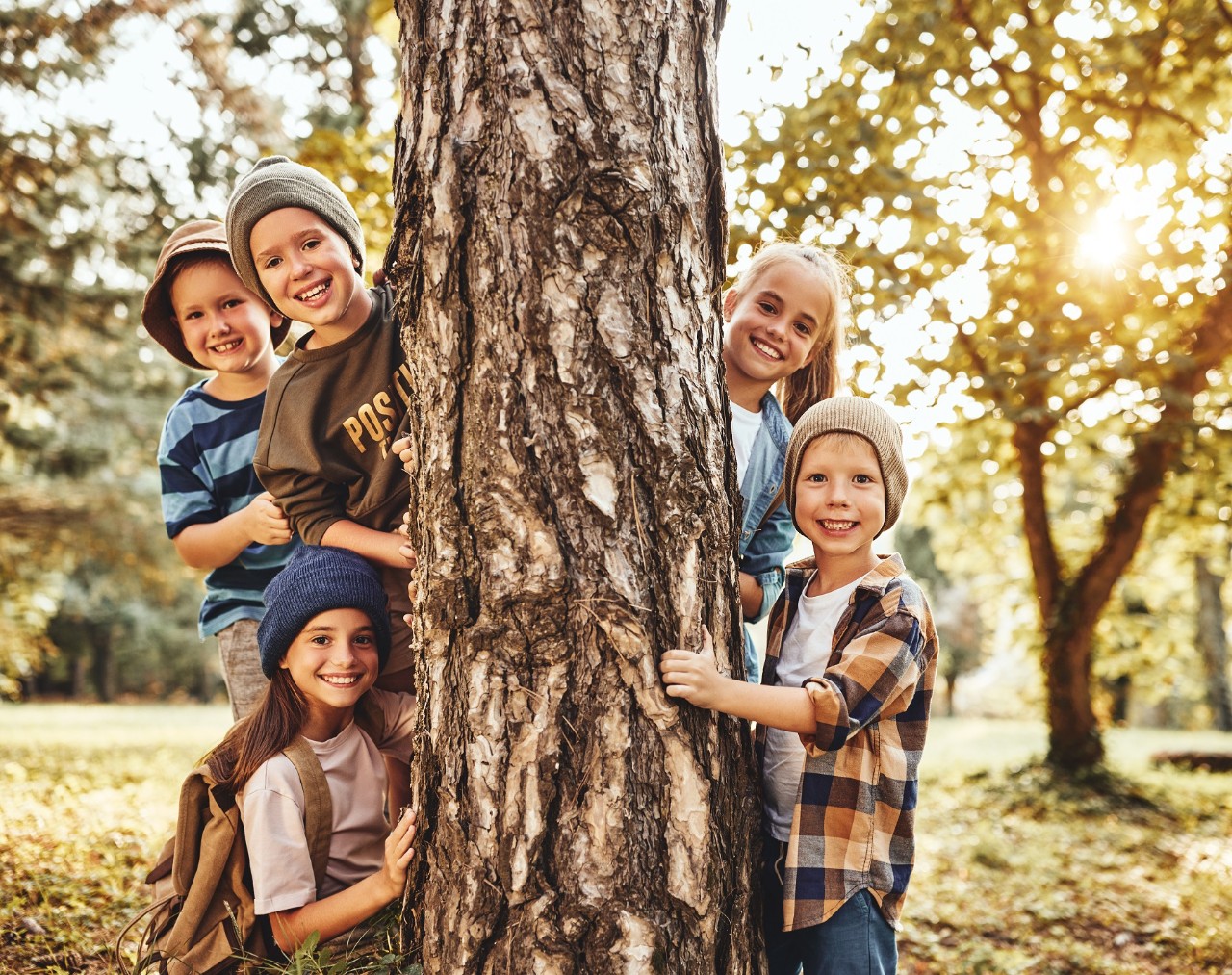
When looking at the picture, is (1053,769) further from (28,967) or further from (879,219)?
(28,967)

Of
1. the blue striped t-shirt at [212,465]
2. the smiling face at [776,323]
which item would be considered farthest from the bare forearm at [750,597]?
the blue striped t-shirt at [212,465]

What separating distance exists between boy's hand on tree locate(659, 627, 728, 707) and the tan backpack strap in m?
1.04

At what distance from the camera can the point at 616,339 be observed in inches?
73.9

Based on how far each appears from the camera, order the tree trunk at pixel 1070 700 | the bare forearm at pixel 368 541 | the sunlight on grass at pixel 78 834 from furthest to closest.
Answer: the tree trunk at pixel 1070 700 < the sunlight on grass at pixel 78 834 < the bare forearm at pixel 368 541

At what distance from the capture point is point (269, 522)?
8.36 feet

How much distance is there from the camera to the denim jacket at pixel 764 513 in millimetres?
2684

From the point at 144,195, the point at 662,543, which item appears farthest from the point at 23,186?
the point at 662,543

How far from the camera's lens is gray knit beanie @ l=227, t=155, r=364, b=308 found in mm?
2396

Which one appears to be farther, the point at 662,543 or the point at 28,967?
the point at 28,967

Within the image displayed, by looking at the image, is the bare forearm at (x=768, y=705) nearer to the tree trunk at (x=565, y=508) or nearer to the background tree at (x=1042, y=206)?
the tree trunk at (x=565, y=508)

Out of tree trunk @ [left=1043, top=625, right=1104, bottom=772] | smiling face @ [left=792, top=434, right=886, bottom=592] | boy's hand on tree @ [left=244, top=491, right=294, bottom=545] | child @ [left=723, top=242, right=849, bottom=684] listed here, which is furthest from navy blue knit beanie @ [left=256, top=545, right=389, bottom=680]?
tree trunk @ [left=1043, top=625, right=1104, bottom=772]

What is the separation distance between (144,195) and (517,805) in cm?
902

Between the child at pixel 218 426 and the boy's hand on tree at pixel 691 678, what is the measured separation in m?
1.53

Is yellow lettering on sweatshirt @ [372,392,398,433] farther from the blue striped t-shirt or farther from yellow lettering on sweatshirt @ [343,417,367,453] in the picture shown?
the blue striped t-shirt
